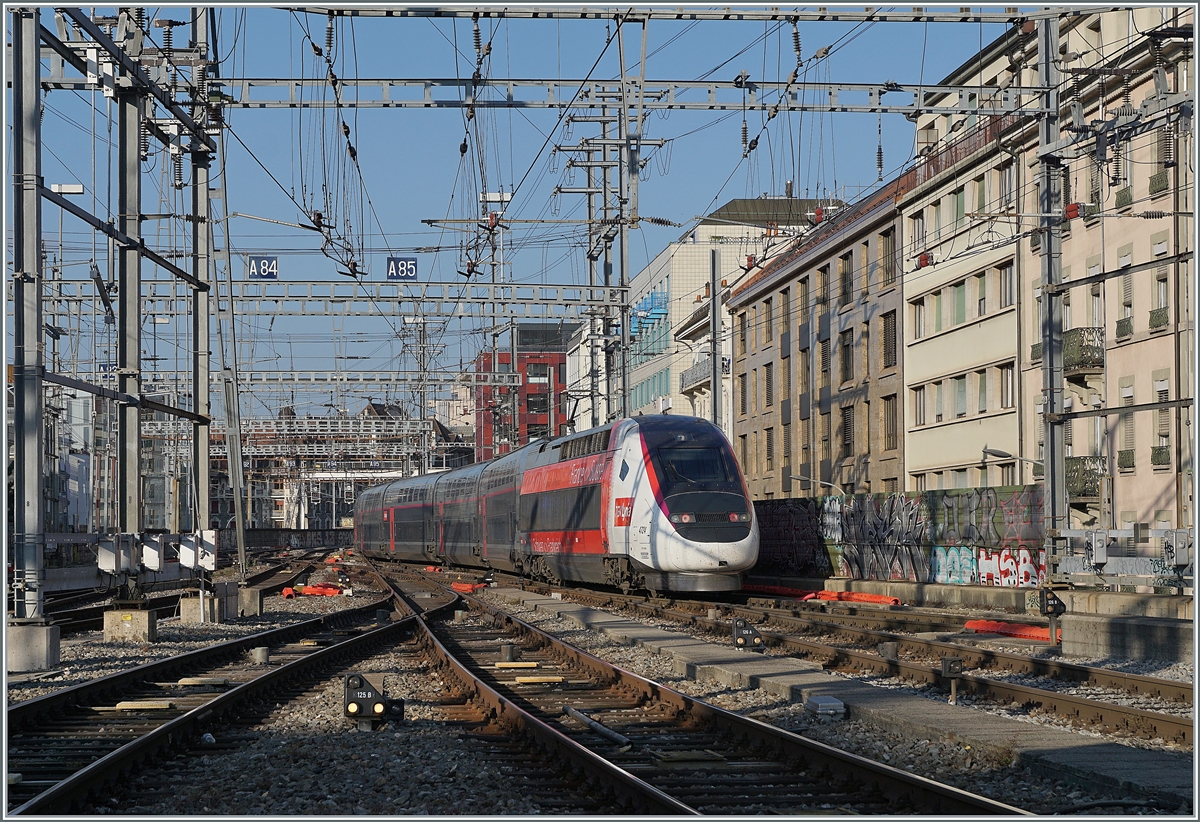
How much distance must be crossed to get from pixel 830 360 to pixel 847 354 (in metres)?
0.91

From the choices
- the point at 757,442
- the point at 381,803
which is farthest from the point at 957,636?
the point at 757,442

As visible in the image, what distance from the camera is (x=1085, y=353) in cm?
3491

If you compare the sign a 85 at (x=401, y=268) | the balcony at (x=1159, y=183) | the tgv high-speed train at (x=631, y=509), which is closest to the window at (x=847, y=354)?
the tgv high-speed train at (x=631, y=509)

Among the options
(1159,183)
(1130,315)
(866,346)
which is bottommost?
(1130,315)

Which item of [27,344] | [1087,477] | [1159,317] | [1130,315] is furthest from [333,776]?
[1130,315]

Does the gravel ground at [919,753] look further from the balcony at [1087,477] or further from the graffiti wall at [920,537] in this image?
the balcony at [1087,477]

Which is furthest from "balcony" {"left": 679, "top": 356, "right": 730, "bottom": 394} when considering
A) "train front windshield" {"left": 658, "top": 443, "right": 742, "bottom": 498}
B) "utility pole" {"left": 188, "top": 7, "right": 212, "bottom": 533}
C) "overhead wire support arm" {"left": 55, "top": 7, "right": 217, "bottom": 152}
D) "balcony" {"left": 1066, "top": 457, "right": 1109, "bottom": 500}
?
"overhead wire support arm" {"left": 55, "top": 7, "right": 217, "bottom": 152}

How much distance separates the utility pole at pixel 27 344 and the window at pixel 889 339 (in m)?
36.9

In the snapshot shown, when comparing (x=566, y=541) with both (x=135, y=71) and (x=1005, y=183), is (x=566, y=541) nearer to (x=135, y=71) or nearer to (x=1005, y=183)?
(x=135, y=71)

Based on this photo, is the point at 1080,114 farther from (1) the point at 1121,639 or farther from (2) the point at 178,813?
(2) the point at 178,813

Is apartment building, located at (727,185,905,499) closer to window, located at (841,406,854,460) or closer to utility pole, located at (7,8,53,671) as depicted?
window, located at (841,406,854,460)

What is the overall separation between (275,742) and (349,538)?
351 feet

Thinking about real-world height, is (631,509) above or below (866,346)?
below

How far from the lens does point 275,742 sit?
11.0 metres
